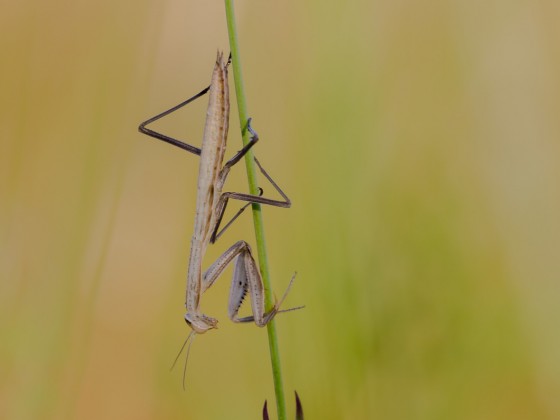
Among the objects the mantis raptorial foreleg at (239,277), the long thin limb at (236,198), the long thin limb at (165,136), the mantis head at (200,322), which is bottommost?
the mantis head at (200,322)

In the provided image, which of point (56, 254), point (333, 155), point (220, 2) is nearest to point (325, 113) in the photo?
point (333, 155)

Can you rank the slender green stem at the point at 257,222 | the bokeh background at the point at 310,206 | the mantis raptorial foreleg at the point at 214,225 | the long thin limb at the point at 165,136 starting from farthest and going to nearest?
1. the long thin limb at the point at 165,136
2. the bokeh background at the point at 310,206
3. the mantis raptorial foreleg at the point at 214,225
4. the slender green stem at the point at 257,222

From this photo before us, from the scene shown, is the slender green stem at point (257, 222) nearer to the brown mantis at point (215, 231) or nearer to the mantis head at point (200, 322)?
the brown mantis at point (215, 231)

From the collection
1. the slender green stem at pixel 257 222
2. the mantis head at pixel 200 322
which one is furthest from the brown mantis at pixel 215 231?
the slender green stem at pixel 257 222

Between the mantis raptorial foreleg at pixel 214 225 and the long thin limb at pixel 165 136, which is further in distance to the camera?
the long thin limb at pixel 165 136

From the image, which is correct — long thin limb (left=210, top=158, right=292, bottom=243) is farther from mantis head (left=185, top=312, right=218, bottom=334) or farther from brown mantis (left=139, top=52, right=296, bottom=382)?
mantis head (left=185, top=312, right=218, bottom=334)

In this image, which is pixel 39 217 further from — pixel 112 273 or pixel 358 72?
pixel 358 72

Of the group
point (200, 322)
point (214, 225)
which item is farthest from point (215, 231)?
point (200, 322)
